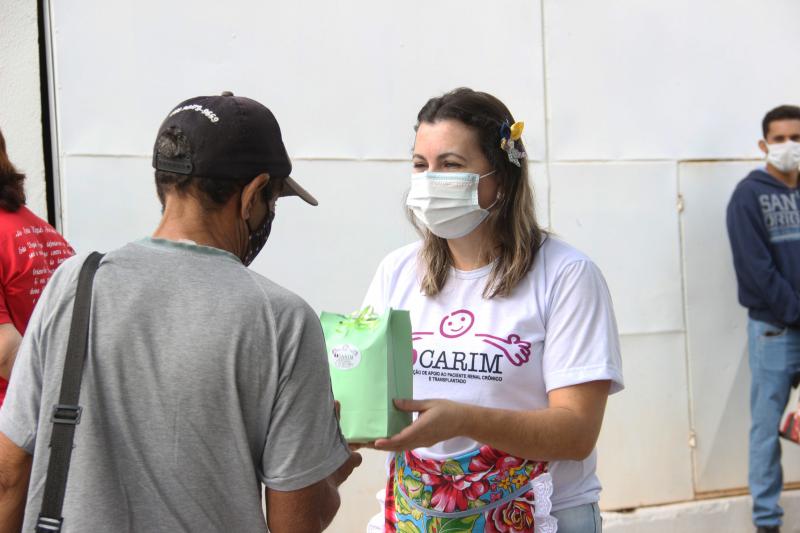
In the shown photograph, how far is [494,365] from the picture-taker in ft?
7.43

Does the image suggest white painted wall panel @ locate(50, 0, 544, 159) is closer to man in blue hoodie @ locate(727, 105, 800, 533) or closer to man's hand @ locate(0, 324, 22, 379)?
man in blue hoodie @ locate(727, 105, 800, 533)

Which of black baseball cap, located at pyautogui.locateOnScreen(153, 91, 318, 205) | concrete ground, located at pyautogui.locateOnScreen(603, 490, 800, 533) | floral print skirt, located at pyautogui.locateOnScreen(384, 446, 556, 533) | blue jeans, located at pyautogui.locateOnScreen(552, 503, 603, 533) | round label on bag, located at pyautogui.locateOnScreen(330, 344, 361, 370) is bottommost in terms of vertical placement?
concrete ground, located at pyautogui.locateOnScreen(603, 490, 800, 533)

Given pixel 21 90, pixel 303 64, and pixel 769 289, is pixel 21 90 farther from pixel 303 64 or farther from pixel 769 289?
pixel 769 289

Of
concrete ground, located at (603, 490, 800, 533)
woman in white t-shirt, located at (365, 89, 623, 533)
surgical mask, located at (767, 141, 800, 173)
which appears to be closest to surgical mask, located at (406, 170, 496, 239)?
woman in white t-shirt, located at (365, 89, 623, 533)

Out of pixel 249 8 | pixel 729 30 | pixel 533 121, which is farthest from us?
pixel 729 30

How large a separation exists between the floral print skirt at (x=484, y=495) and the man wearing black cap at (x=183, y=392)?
24.6 inches

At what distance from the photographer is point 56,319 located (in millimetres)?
1580

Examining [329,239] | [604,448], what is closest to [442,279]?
[329,239]

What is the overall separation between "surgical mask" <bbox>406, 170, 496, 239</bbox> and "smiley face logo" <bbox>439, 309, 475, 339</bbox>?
0.26 metres

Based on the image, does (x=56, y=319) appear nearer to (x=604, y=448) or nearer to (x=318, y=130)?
(x=318, y=130)

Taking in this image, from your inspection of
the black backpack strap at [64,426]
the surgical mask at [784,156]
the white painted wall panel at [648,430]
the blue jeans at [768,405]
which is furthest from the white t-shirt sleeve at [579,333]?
the surgical mask at [784,156]

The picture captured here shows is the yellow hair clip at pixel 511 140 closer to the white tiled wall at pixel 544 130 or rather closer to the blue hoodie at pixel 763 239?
the white tiled wall at pixel 544 130

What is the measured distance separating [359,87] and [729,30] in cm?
228

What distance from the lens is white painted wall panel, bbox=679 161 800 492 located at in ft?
17.3
